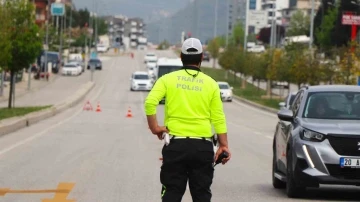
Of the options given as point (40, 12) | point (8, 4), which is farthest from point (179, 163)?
point (40, 12)

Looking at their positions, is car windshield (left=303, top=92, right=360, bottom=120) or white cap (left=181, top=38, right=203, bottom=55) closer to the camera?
white cap (left=181, top=38, right=203, bottom=55)

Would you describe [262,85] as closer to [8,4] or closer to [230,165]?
[8,4]

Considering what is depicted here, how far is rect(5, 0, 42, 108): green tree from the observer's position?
45.0 m

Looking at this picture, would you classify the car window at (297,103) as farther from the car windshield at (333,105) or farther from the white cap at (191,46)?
the white cap at (191,46)

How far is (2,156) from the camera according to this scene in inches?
806

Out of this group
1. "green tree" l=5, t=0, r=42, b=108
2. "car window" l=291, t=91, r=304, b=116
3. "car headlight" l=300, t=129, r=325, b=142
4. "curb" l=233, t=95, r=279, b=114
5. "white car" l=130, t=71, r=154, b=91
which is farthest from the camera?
"white car" l=130, t=71, r=154, b=91

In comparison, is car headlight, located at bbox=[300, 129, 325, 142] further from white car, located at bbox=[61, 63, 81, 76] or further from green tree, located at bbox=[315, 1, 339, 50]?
green tree, located at bbox=[315, 1, 339, 50]

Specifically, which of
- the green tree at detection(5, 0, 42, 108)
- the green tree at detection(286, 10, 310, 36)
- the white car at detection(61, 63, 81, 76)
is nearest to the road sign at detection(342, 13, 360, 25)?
the green tree at detection(5, 0, 42, 108)

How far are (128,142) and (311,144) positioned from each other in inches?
532

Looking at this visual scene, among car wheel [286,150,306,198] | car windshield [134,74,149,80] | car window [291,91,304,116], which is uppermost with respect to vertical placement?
car window [291,91,304,116]

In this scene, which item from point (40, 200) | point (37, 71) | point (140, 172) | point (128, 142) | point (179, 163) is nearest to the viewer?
point (179, 163)

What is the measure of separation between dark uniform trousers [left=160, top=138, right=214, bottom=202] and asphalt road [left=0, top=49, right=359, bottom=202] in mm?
4842

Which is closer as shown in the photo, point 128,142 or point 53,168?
point 53,168

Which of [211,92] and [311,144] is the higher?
[211,92]
